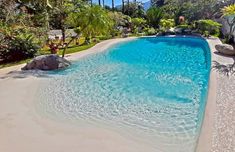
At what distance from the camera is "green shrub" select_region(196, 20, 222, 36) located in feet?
95.0

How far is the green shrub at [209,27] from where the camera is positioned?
28945 mm

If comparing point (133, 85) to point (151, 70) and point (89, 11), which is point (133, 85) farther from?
point (89, 11)

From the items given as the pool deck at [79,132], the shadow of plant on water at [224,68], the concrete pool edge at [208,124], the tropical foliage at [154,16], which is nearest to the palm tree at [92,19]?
the shadow of plant on water at [224,68]

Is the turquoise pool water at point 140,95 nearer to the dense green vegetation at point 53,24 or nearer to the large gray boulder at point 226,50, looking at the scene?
the large gray boulder at point 226,50

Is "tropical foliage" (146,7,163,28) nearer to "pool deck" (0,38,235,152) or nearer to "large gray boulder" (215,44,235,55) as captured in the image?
"large gray boulder" (215,44,235,55)

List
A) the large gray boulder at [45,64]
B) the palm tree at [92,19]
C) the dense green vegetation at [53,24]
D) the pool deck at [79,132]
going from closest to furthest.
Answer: the pool deck at [79,132] → the large gray boulder at [45,64] → the dense green vegetation at [53,24] → the palm tree at [92,19]

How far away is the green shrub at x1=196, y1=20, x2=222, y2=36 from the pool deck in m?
20.1

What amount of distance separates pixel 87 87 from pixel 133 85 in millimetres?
1881

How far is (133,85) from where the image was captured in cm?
1188

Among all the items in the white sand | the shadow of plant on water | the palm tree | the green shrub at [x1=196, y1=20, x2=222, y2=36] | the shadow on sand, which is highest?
the palm tree

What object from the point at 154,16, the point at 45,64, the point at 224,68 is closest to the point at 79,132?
the point at 224,68

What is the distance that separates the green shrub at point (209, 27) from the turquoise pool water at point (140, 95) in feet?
37.6

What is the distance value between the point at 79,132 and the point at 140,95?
3.71 m

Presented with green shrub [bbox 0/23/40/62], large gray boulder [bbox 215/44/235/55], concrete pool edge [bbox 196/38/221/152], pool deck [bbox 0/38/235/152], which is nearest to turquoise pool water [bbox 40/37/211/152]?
concrete pool edge [bbox 196/38/221/152]
